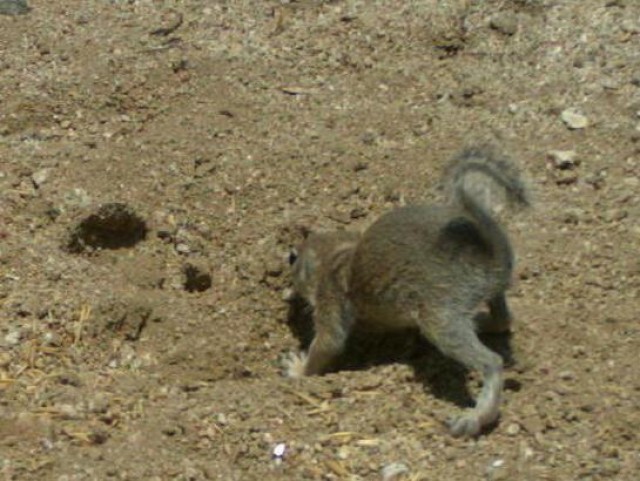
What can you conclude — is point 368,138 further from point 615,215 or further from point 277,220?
point 615,215

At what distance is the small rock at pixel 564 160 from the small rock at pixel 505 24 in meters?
0.96

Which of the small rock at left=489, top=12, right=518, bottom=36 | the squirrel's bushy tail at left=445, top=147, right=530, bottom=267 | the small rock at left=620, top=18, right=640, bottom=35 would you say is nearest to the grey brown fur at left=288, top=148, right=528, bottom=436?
the squirrel's bushy tail at left=445, top=147, right=530, bottom=267

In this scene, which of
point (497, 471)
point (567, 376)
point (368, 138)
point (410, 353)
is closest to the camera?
point (497, 471)

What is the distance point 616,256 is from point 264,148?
1684mm

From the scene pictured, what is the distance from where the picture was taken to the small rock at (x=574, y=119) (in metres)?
6.43

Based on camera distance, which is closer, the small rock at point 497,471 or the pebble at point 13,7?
the small rock at point 497,471

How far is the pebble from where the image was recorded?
7102mm

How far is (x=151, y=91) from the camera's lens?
664 cm

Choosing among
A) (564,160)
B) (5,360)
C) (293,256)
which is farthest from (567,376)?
(5,360)

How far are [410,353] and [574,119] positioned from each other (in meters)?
1.66

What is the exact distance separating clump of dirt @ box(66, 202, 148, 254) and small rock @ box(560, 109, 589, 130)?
80.0 inches

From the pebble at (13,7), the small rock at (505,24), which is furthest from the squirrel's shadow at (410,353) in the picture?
the pebble at (13,7)

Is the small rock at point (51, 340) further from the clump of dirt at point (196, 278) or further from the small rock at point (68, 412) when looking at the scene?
the clump of dirt at point (196, 278)

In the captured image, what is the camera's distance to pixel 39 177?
6082mm
